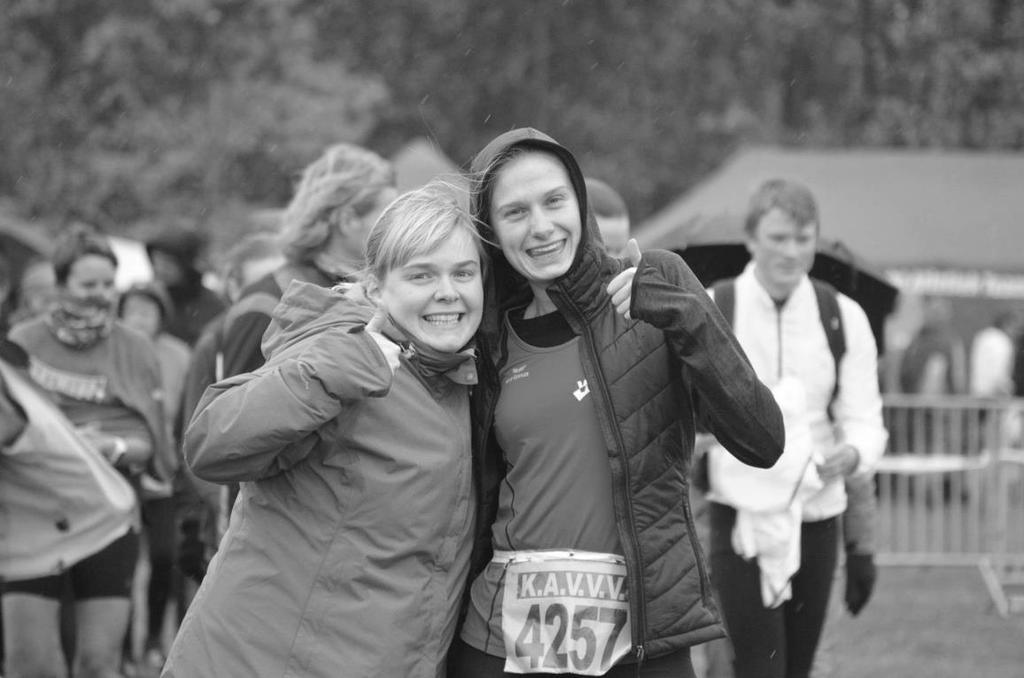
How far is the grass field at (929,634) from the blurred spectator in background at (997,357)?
519cm

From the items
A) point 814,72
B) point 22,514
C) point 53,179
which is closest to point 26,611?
point 22,514

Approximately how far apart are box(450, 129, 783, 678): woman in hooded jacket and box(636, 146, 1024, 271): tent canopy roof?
13617 millimetres

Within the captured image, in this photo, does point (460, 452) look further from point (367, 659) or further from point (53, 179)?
point (53, 179)

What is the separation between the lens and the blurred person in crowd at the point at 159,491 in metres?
7.59

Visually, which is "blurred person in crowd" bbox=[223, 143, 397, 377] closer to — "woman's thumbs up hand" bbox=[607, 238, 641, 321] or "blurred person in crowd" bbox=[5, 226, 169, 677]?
"woman's thumbs up hand" bbox=[607, 238, 641, 321]

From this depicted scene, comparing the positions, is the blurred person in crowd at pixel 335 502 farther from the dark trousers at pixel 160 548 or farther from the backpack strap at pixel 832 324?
the dark trousers at pixel 160 548

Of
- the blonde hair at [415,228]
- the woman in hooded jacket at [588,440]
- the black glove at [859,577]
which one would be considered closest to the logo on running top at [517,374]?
the woman in hooded jacket at [588,440]

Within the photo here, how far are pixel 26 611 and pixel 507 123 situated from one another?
22450 millimetres

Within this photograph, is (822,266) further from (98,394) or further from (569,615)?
(98,394)

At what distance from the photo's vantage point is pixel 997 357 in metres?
16.2

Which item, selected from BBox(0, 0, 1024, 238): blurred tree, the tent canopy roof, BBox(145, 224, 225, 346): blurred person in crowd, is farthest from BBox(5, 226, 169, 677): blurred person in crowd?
BBox(0, 0, 1024, 238): blurred tree

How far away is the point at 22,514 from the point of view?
5.87 metres

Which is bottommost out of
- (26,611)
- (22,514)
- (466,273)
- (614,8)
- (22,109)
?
(26,611)

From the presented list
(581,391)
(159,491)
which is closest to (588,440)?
(581,391)
